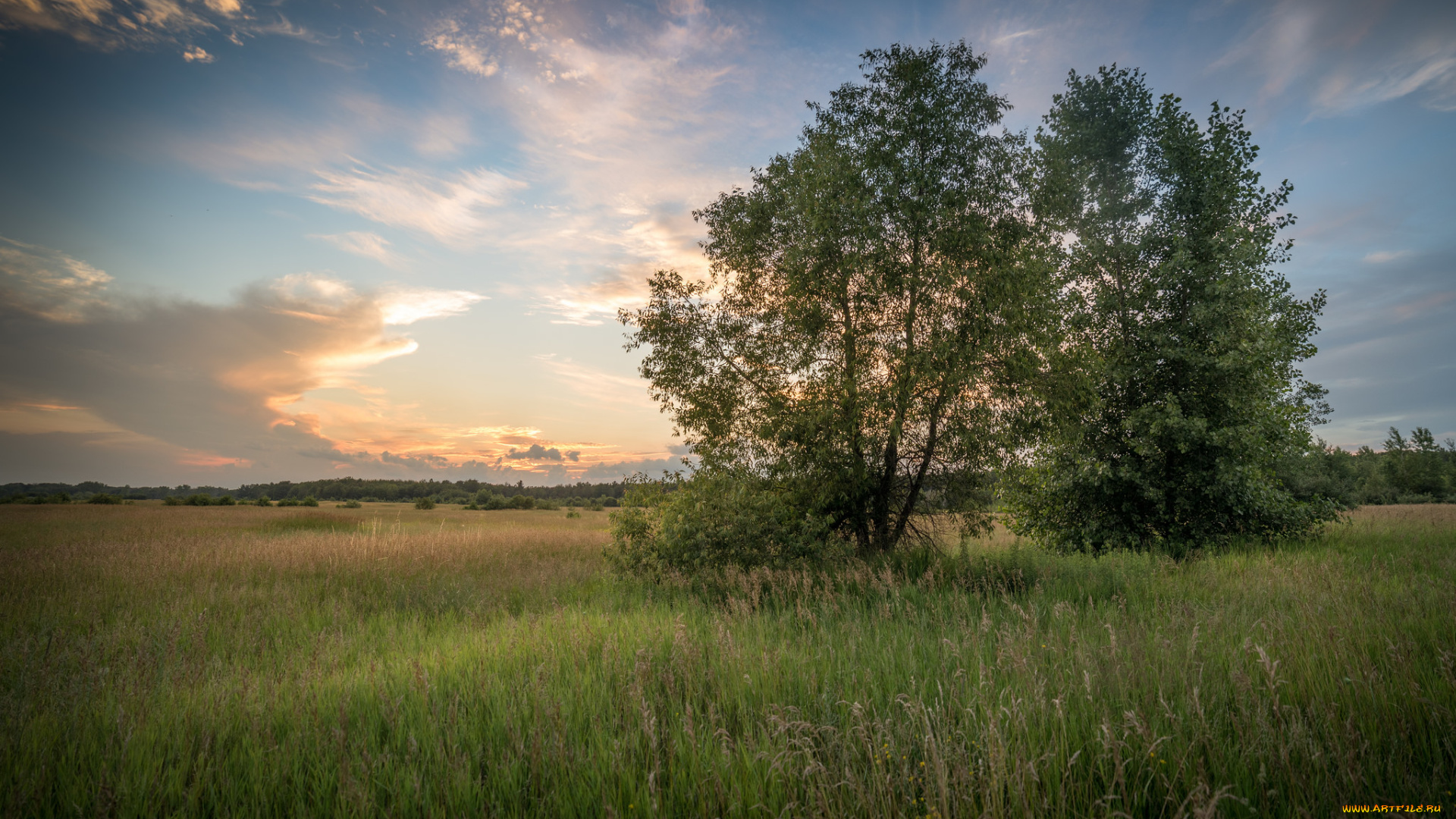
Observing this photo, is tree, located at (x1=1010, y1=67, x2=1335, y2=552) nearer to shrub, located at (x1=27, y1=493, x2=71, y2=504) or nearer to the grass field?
the grass field

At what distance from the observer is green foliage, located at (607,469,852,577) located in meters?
10.8

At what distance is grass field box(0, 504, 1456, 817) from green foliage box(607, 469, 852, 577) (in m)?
1.00

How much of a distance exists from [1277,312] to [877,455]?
1456 centimetres

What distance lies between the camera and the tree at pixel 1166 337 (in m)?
14.5

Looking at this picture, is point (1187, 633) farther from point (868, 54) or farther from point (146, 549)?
point (146, 549)

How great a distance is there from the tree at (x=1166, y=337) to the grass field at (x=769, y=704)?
5.65 m

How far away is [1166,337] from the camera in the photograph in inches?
597

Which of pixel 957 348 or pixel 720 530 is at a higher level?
pixel 957 348

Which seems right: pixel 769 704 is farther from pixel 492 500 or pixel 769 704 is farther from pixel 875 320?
pixel 492 500

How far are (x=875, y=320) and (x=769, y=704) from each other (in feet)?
31.9

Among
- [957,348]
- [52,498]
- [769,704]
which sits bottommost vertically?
[769,704]

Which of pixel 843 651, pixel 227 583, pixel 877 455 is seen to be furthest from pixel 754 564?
pixel 227 583

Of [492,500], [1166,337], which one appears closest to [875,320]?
[1166,337]

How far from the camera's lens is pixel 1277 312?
16.7m
